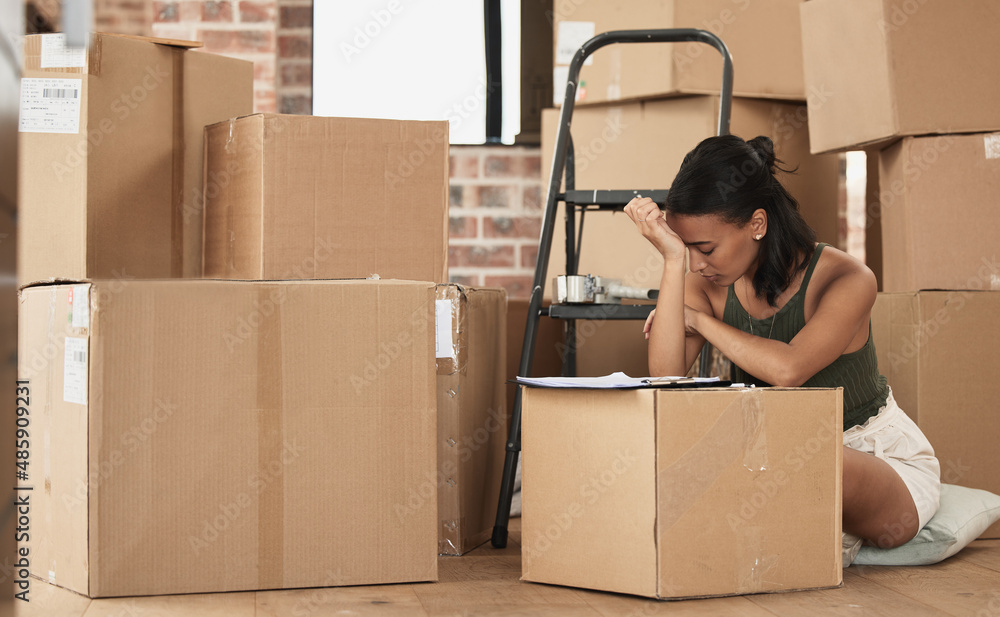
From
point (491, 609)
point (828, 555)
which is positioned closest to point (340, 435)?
point (491, 609)

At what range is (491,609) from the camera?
132cm

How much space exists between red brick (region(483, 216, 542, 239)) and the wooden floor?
146 centimetres

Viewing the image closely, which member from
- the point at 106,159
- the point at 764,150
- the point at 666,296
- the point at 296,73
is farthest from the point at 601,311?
the point at 296,73

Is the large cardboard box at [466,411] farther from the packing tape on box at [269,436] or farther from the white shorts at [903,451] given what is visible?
the white shorts at [903,451]

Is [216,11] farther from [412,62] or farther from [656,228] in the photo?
[656,228]

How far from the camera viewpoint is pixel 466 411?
1717 mm

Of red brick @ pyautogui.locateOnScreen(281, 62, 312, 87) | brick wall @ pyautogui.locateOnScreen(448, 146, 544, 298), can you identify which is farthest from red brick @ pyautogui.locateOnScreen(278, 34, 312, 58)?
brick wall @ pyautogui.locateOnScreen(448, 146, 544, 298)

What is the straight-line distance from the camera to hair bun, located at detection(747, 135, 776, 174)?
64.2 inches

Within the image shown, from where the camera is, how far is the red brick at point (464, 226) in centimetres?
281

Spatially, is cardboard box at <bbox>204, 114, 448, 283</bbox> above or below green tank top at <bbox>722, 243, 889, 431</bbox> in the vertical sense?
above

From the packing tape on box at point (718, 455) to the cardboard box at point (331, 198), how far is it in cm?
57

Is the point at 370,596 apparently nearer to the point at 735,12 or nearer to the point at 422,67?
the point at 735,12

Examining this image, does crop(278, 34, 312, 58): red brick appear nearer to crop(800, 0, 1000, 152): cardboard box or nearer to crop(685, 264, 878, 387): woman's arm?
crop(800, 0, 1000, 152): cardboard box

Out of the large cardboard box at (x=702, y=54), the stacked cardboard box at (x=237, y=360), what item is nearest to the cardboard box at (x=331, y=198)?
the stacked cardboard box at (x=237, y=360)
